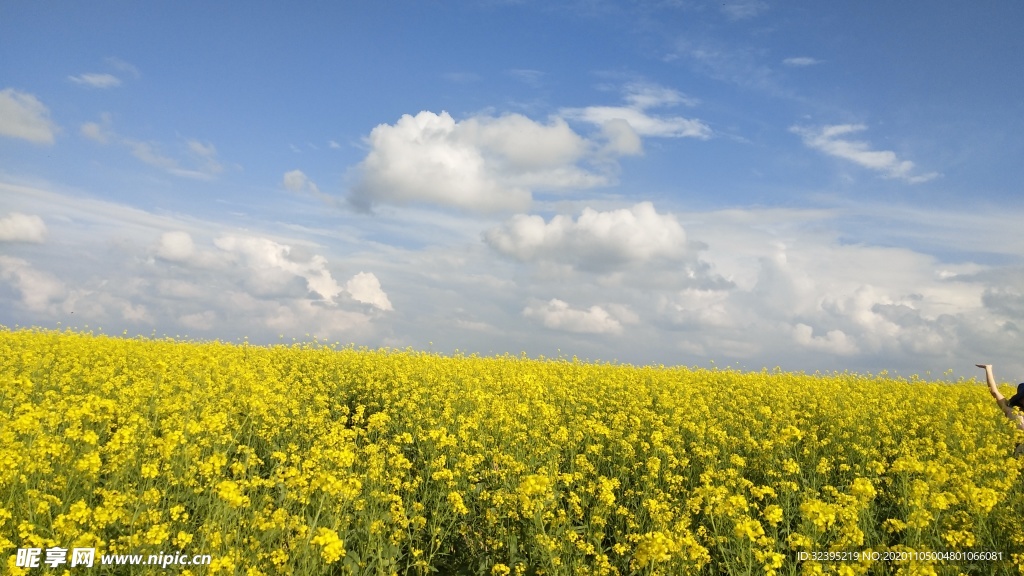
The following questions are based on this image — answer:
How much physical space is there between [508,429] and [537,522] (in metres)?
3.06

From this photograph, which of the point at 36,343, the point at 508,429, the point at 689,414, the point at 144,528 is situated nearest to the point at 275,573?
the point at 144,528

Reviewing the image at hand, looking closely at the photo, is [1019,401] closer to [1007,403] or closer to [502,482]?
[1007,403]

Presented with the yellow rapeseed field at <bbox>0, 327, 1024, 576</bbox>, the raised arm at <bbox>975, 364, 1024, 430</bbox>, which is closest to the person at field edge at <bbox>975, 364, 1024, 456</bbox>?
the raised arm at <bbox>975, 364, 1024, 430</bbox>

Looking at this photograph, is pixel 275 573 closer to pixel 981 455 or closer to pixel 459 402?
pixel 459 402

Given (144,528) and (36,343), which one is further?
(36,343)

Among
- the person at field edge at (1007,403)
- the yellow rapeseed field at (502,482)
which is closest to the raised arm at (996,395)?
the person at field edge at (1007,403)

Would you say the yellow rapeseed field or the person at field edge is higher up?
the person at field edge

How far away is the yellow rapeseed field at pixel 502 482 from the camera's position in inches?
193

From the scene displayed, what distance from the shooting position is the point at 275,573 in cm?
488

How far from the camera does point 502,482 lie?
7.06 m

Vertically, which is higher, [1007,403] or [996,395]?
[996,395]

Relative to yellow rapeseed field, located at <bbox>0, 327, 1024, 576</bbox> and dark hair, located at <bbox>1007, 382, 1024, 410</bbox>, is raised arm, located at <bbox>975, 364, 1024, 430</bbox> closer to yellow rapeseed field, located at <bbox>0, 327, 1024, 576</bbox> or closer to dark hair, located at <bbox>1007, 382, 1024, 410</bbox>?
dark hair, located at <bbox>1007, 382, 1024, 410</bbox>

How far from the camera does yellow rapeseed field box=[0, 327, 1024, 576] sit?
4906 millimetres

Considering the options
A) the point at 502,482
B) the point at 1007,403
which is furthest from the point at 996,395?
the point at 502,482
